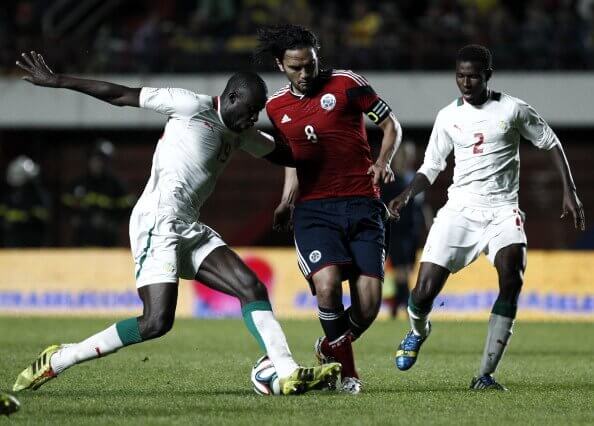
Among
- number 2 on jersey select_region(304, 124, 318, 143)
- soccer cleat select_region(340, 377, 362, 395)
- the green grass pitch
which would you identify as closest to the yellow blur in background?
the green grass pitch

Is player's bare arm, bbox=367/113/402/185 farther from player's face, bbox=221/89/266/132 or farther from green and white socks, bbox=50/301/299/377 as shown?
green and white socks, bbox=50/301/299/377

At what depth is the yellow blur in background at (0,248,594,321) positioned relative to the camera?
725 inches

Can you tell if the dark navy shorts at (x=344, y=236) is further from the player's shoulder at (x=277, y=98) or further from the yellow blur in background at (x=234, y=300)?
the yellow blur in background at (x=234, y=300)

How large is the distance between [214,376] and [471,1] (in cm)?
1570

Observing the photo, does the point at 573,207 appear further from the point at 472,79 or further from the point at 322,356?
the point at 322,356

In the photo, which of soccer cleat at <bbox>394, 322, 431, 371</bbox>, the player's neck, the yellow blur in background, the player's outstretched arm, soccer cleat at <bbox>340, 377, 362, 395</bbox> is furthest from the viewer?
the yellow blur in background

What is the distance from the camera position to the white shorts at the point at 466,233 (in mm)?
8664

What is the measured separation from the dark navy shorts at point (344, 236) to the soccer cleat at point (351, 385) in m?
0.73

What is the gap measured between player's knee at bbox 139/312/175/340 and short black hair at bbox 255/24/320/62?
205 centimetres

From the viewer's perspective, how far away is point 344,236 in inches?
337

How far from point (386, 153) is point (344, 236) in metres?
0.66

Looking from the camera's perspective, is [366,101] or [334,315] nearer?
[334,315]

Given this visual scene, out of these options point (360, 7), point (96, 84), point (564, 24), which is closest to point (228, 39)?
point (360, 7)

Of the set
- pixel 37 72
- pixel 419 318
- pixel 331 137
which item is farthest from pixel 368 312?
pixel 37 72
